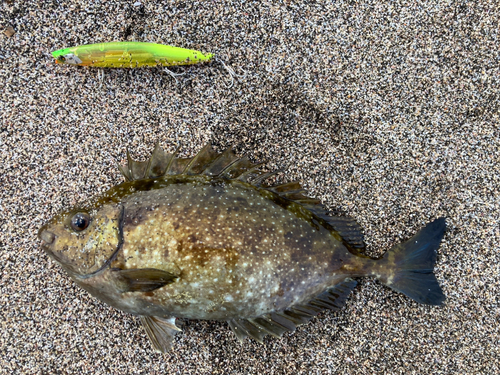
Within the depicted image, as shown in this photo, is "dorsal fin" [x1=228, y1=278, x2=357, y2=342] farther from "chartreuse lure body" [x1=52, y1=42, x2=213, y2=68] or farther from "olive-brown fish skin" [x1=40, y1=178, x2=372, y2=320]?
"chartreuse lure body" [x1=52, y1=42, x2=213, y2=68]

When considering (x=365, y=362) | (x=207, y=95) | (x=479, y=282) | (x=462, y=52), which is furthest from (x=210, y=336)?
(x=462, y=52)

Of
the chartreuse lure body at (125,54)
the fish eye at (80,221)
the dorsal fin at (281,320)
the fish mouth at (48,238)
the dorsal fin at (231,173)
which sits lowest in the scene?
the dorsal fin at (281,320)

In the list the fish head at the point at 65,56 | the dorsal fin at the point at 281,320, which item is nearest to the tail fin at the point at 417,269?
the dorsal fin at the point at 281,320

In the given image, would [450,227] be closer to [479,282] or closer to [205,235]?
[479,282]

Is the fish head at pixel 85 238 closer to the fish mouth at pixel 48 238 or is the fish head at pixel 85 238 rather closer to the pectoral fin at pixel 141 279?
the fish mouth at pixel 48 238

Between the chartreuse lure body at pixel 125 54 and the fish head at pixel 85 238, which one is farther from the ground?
the chartreuse lure body at pixel 125 54

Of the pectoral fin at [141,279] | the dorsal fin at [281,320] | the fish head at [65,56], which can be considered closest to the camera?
the pectoral fin at [141,279]

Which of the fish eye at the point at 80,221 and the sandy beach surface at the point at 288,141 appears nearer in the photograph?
the fish eye at the point at 80,221

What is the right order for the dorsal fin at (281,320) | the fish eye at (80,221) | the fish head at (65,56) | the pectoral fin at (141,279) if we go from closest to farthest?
the pectoral fin at (141,279), the fish eye at (80,221), the dorsal fin at (281,320), the fish head at (65,56)
